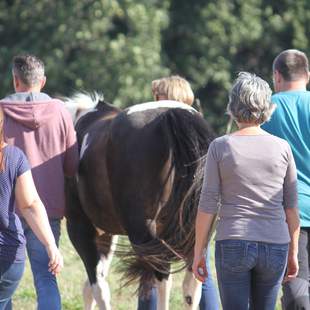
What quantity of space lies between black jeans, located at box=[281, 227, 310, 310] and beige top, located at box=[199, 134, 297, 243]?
70 cm

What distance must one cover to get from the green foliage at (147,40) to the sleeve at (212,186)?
16.1 m

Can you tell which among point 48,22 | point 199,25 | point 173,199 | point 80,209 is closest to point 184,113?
point 173,199

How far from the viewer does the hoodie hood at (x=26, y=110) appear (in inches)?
242

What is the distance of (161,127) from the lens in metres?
6.46

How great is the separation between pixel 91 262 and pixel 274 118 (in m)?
2.36

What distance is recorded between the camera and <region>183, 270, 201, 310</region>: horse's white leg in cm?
673

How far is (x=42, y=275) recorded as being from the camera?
240 inches

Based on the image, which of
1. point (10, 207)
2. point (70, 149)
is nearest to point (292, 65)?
point (70, 149)

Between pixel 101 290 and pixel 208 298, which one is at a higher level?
pixel 208 298

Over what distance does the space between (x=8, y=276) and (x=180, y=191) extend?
5.34ft

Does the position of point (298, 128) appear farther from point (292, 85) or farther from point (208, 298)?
point (208, 298)

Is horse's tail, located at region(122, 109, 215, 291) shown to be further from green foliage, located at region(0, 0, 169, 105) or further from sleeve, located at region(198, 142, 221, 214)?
green foliage, located at region(0, 0, 169, 105)

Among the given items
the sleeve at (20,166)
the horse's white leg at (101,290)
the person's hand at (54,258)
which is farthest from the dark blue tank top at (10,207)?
the horse's white leg at (101,290)

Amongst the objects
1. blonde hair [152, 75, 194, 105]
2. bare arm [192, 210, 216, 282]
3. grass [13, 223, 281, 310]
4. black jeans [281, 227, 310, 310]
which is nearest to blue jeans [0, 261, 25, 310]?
bare arm [192, 210, 216, 282]
